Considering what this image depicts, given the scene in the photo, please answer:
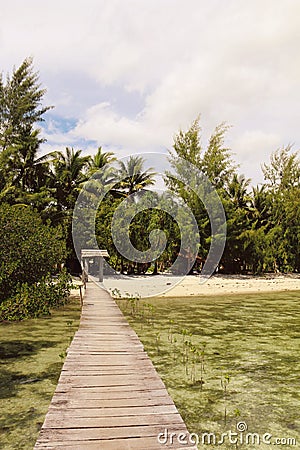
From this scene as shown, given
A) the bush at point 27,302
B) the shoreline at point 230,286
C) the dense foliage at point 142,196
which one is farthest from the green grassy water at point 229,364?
the dense foliage at point 142,196

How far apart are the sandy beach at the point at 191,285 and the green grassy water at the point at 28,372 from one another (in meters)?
8.70

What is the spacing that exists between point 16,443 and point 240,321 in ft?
34.6

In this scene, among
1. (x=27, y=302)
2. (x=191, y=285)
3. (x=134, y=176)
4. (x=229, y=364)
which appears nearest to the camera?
(x=229, y=364)

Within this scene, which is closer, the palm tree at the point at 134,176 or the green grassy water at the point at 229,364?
the green grassy water at the point at 229,364

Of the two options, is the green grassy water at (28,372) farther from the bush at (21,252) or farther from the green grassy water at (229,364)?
the green grassy water at (229,364)

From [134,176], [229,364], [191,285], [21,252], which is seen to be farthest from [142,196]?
[229,364]

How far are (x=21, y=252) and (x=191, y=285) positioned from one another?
576 inches

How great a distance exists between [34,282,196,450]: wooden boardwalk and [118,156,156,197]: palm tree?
82.4 feet

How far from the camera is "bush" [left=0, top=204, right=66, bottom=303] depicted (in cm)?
1355

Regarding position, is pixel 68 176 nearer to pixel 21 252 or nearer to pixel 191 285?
pixel 191 285

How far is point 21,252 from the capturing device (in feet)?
46.9

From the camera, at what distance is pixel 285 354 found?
9.94m

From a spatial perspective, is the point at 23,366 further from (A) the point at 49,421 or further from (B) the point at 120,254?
(B) the point at 120,254

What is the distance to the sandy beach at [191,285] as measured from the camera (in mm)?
23219
